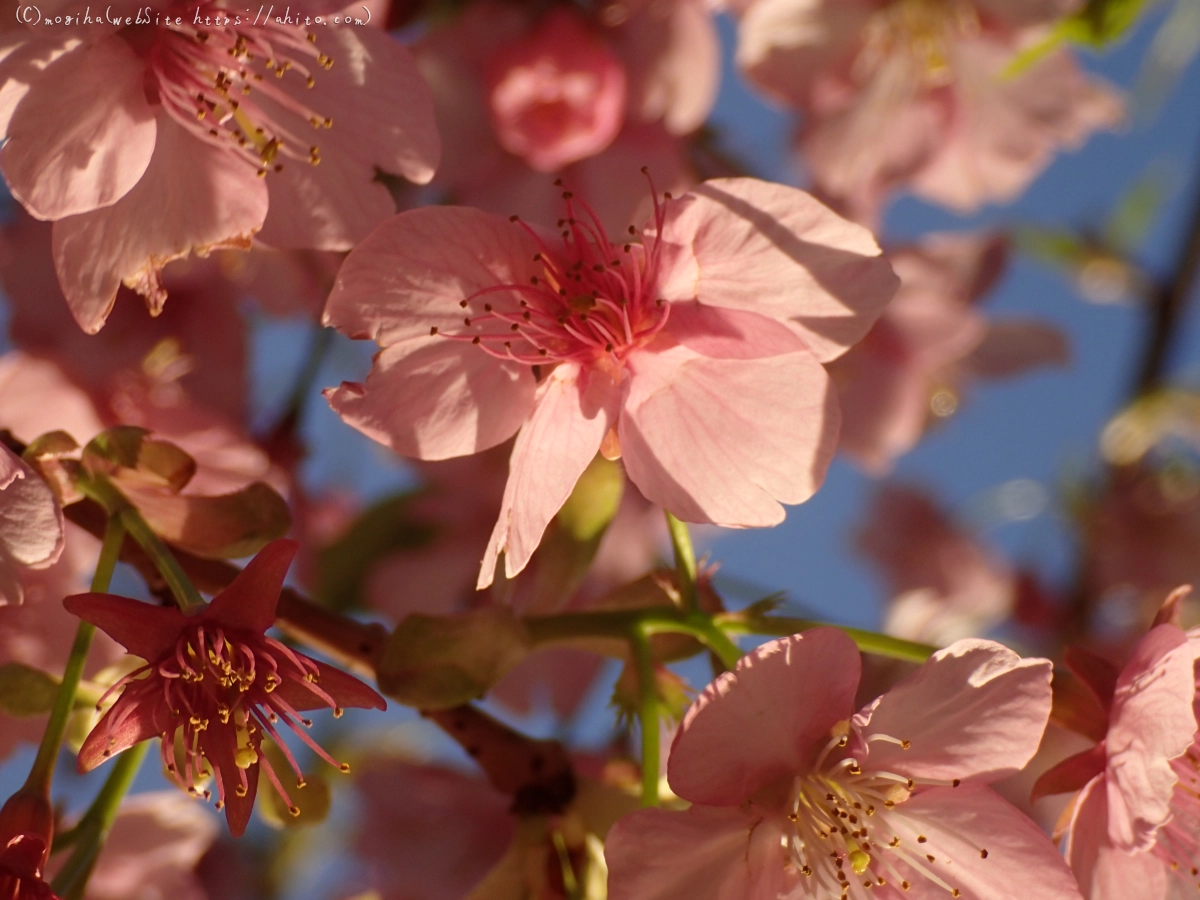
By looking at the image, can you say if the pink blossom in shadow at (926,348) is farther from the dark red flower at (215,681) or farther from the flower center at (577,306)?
the dark red flower at (215,681)

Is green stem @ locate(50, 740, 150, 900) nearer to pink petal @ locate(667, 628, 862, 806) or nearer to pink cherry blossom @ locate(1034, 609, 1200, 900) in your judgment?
pink petal @ locate(667, 628, 862, 806)

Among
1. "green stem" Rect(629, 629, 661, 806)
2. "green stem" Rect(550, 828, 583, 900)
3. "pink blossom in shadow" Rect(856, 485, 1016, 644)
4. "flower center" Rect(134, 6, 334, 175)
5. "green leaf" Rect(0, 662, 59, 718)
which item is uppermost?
"flower center" Rect(134, 6, 334, 175)

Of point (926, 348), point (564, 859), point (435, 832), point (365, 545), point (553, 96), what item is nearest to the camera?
point (564, 859)

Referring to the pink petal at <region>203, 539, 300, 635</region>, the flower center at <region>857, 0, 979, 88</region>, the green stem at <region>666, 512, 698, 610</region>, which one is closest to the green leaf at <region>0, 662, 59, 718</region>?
the pink petal at <region>203, 539, 300, 635</region>

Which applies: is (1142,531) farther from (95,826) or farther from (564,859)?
(95,826)

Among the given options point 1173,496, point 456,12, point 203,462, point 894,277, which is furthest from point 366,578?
point 1173,496

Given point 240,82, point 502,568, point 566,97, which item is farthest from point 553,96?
point 502,568
